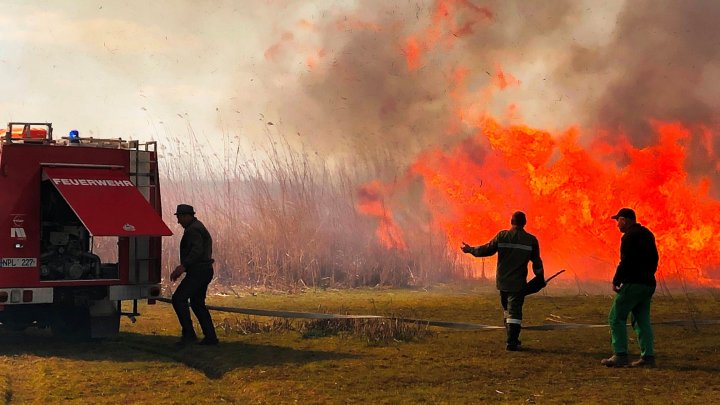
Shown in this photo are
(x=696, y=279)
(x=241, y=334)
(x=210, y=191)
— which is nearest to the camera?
(x=241, y=334)

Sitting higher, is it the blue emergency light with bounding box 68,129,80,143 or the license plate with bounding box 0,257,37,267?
the blue emergency light with bounding box 68,129,80,143

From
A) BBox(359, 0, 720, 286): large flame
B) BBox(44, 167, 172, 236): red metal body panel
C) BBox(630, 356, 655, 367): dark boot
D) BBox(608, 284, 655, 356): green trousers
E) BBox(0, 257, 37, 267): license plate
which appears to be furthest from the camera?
BBox(359, 0, 720, 286): large flame

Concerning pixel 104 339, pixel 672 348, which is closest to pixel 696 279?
pixel 672 348

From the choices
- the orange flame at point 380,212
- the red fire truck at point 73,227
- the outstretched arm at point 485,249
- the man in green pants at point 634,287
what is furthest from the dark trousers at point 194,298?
the orange flame at point 380,212

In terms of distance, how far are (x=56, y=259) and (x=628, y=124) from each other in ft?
58.3

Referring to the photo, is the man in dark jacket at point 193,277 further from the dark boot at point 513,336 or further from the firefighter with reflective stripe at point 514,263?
the dark boot at point 513,336

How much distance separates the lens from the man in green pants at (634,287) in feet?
34.0

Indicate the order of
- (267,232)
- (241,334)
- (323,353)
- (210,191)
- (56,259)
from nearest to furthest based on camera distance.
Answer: (323,353), (56,259), (241,334), (267,232), (210,191)

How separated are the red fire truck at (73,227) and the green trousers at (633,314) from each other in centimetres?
589

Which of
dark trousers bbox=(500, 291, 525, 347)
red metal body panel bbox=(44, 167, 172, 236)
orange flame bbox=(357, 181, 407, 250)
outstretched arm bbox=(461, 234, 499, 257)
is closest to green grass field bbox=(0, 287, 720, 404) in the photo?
dark trousers bbox=(500, 291, 525, 347)

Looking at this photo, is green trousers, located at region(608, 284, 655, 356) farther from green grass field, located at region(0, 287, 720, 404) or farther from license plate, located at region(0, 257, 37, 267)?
license plate, located at region(0, 257, 37, 267)

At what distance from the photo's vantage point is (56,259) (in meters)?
12.8

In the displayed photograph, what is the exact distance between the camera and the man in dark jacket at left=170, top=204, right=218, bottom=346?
40.0 feet

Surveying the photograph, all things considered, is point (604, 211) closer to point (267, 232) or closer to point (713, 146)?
point (713, 146)
